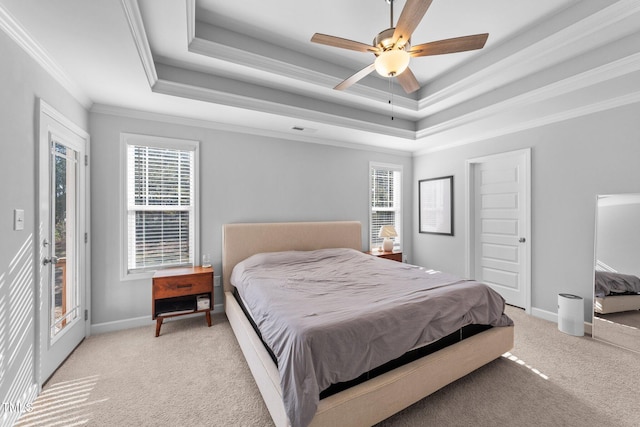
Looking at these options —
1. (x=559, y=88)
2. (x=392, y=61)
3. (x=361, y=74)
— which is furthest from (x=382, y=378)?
(x=559, y=88)

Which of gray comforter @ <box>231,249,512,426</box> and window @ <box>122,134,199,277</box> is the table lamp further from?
window @ <box>122,134,199,277</box>

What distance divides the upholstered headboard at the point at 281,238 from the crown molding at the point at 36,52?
1.95 meters

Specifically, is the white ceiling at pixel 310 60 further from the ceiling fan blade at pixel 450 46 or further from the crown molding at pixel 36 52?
the ceiling fan blade at pixel 450 46

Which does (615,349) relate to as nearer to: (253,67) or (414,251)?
(414,251)

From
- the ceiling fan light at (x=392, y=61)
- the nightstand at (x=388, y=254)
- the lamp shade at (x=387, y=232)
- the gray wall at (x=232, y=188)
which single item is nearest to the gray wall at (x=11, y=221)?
the gray wall at (x=232, y=188)

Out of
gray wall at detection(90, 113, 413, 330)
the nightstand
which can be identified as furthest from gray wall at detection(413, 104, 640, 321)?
gray wall at detection(90, 113, 413, 330)

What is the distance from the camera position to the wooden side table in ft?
9.52

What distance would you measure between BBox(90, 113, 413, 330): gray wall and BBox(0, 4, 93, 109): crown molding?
53 centimetres

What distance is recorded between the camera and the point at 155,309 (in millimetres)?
2922

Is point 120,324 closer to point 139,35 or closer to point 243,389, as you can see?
point 243,389

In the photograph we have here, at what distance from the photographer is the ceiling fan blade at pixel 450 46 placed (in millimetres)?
1763

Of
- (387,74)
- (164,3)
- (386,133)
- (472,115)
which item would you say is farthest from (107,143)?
(472,115)

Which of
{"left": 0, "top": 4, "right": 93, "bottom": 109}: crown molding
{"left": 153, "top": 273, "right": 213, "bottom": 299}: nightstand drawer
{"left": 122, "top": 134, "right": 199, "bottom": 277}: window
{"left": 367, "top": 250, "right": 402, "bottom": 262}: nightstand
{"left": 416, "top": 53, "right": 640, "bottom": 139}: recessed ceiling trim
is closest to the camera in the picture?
{"left": 0, "top": 4, "right": 93, "bottom": 109}: crown molding

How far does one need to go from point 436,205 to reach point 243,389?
4.06 m
